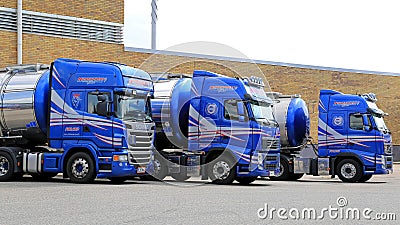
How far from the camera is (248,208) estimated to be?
42.1 ft

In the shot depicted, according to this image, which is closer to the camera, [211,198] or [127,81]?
[211,198]

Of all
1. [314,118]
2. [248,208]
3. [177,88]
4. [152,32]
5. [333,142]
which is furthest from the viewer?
[152,32]

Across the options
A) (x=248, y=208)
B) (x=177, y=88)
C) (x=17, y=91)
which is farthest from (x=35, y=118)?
(x=248, y=208)

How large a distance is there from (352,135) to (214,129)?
673 centimetres

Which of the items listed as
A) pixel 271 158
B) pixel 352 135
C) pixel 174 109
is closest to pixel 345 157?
pixel 352 135

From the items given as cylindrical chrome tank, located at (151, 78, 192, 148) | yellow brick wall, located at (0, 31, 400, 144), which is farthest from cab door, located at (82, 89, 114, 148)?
yellow brick wall, located at (0, 31, 400, 144)

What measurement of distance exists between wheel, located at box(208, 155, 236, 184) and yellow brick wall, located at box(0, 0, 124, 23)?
530 inches

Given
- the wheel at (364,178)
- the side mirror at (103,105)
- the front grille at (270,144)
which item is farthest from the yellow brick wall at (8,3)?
the wheel at (364,178)

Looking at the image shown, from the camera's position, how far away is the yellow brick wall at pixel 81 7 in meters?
30.3

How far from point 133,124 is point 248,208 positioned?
25.6 feet

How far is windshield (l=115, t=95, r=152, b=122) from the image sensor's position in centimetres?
1964

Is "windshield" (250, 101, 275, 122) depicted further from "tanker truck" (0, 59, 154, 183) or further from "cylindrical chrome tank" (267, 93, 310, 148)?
"cylindrical chrome tank" (267, 93, 310, 148)

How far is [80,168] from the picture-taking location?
64.5 ft

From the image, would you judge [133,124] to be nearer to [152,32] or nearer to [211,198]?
[211,198]
